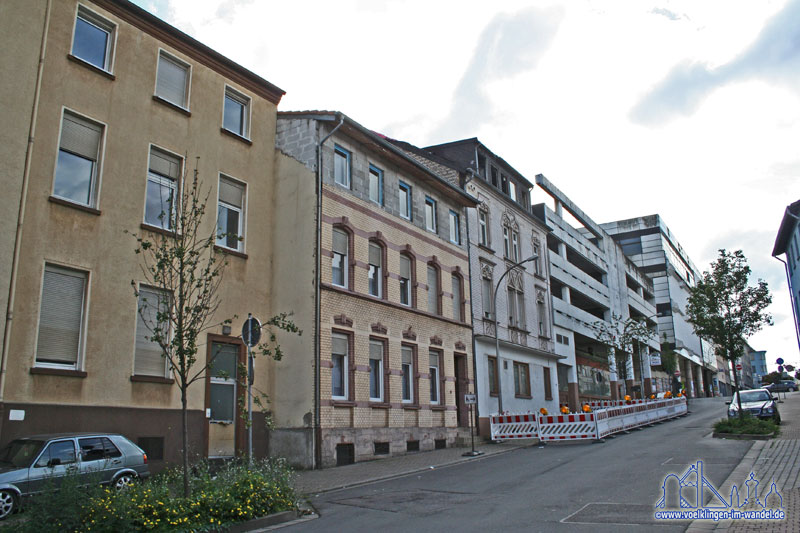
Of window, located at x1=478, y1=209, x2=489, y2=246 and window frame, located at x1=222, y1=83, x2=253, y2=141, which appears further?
window, located at x1=478, y1=209, x2=489, y2=246

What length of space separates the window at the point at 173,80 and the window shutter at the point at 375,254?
25.9 ft

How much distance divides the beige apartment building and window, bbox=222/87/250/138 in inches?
1.8

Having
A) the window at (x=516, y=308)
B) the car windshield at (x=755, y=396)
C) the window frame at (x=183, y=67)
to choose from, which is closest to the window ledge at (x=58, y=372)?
the window frame at (x=183, y=67)

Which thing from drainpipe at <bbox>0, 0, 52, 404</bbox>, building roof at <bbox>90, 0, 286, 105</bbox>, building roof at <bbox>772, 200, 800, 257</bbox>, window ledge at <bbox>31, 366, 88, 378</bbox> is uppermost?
building roof at <bbox>772, 200, 800, 257</bbox>

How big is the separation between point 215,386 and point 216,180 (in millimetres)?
5791

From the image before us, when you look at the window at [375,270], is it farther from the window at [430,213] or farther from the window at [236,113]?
the window at [236,113]

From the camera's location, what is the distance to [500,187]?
36.1 metres

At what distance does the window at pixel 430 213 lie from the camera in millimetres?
27864

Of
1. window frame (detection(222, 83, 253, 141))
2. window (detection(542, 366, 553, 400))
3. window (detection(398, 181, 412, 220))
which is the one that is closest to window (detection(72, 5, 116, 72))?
window frame (detection(222, 83, 253, 141))

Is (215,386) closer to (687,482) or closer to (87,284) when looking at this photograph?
(87,284)

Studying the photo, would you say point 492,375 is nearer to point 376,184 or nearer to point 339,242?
point 376,184

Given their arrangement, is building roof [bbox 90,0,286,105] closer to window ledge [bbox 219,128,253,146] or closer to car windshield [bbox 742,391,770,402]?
window ledge [bbox 219,128,253,146]

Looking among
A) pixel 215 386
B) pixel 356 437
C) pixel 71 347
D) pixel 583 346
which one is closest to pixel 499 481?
pixel 356 437

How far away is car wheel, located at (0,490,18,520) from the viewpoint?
10.7 meters
